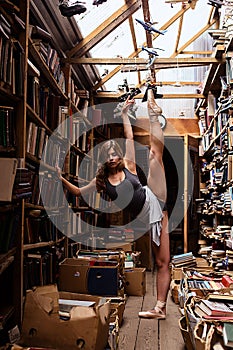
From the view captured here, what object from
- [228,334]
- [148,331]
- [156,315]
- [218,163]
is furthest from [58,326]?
[218,163]

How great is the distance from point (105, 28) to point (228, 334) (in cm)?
376

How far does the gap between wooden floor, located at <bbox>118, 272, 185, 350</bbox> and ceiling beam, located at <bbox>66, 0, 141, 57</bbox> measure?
9.07 ft

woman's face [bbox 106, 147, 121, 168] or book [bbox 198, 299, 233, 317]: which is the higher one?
woman's face [bbox 106, 147, 121, 168]

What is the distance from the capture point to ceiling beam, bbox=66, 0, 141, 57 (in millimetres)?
4578

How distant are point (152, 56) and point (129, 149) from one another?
2.84 feet

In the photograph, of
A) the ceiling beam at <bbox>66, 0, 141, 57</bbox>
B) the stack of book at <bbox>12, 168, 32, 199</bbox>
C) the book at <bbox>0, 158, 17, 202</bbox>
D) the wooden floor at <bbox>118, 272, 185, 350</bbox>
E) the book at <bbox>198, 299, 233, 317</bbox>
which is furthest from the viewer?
the ceiling beam at <bbox>66, 0, 141, 57</bbox>

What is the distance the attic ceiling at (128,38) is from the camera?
4.31m

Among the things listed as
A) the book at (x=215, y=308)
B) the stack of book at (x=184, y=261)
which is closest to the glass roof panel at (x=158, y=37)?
the stack of book at (x=184, y=261)

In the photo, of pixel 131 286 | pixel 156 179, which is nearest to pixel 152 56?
pixel 156 179

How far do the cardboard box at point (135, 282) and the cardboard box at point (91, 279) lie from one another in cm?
90

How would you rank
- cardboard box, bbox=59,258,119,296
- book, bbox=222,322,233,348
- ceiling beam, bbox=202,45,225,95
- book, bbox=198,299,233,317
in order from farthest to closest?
1. ceiling beam, bbox=202,45,225,95
2. cardboard box, bbox=59,258,119,296
3. book, bbox=198,299,233,317
4. book, bbox=222,322,233,348

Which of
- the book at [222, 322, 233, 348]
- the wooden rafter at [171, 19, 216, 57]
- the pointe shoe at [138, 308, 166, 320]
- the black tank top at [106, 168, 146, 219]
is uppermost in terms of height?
the wooden rafter at [171, 19, 216, 57]

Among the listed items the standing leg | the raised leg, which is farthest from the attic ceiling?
the standing leg

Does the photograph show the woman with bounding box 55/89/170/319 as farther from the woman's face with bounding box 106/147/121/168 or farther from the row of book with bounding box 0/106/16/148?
the row of book with bounding box 0/106/16/148
